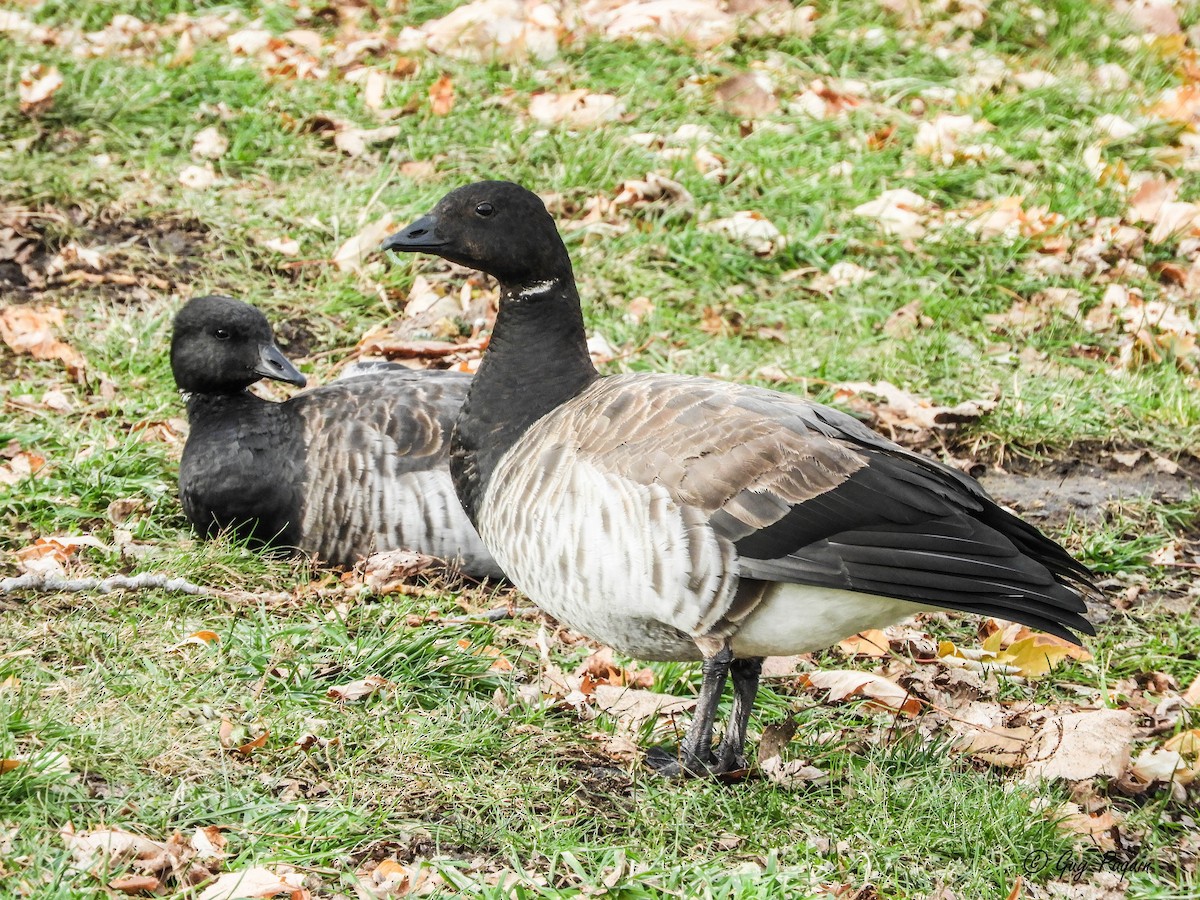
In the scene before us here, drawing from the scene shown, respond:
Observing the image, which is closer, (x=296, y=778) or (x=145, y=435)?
(x=296, y=778)

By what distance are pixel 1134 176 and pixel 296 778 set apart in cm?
656

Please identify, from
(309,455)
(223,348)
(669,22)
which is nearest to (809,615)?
(309,455)

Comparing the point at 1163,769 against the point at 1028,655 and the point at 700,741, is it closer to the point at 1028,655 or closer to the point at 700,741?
the point at 1028,655

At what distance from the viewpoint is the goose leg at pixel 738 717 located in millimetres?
4125

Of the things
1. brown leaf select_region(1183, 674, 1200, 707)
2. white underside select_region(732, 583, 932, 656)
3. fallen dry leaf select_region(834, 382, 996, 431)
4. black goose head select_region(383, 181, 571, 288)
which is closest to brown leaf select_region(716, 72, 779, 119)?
fallen dry leaf select_region(834, 382, 996, 431)

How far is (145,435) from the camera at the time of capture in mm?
6145

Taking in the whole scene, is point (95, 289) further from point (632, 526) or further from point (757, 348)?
point (632, 526)

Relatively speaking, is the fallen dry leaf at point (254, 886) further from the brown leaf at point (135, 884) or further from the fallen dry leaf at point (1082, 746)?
the fallen dry leaf at point (1082, 746)

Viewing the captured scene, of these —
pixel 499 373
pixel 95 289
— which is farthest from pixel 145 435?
pixel 499 373

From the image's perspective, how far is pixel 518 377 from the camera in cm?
454

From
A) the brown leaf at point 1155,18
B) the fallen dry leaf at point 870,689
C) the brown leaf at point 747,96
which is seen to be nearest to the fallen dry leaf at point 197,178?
the brown leaf at point 747,96

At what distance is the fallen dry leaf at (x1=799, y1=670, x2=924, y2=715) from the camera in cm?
460

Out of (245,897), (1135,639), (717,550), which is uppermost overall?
(717,550)

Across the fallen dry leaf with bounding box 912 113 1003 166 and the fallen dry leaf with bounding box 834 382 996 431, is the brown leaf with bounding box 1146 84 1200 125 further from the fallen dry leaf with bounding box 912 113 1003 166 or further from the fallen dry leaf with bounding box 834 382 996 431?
the fallen dry leaf with bounding box 834 382 996 431
